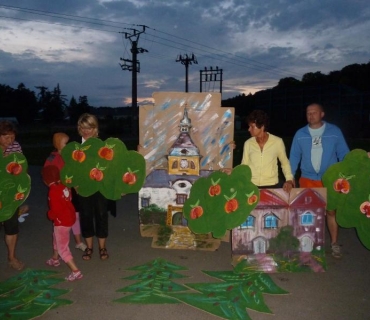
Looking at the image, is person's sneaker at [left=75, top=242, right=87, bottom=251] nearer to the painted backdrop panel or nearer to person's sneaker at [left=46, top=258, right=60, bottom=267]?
person's sneaker at [left=46, top=258, right=60, bottom=267]

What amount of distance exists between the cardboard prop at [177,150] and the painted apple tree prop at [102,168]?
25.9 inches

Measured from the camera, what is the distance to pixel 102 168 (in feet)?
15.8

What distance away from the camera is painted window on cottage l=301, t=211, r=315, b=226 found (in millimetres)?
4543

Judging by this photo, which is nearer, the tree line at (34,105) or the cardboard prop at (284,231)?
the cardboard prop at (284,231)

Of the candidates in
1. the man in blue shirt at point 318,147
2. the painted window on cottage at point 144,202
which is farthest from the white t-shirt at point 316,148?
the painted window on cottage at point 144,202

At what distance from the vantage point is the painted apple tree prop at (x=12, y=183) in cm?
446

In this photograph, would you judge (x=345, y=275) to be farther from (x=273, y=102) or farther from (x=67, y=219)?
(x=273, y=102)

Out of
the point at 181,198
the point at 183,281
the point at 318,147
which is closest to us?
the point at 183,281

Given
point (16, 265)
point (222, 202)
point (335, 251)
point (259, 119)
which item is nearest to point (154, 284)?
point (222, 202)

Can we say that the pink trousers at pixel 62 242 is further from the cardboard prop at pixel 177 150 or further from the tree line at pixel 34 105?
the tree line at pixel 34 105

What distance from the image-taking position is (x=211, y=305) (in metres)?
3.66

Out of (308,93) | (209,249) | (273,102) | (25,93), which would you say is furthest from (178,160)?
(25,93)

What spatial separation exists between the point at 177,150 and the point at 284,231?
175 centimetres

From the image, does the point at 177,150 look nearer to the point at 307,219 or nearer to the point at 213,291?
the point at 307,219
